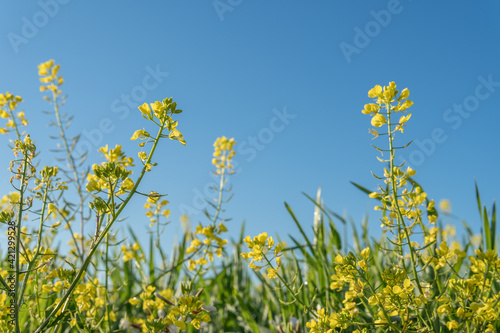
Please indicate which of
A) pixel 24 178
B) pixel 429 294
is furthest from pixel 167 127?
pixel 429 294

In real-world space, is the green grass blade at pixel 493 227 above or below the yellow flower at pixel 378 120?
below

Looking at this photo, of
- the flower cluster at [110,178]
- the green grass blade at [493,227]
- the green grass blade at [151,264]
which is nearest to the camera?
the flower cluster at [110,178]

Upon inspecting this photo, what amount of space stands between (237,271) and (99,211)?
210 centimetres

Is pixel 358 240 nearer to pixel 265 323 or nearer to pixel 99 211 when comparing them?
pixel 265 323

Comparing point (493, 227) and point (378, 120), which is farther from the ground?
point (378, 120)

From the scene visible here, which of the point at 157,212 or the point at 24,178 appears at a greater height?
the point at 157,212

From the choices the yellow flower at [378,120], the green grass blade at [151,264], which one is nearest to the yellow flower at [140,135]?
the yellow flower at [378,120]

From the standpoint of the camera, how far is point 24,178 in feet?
5.16

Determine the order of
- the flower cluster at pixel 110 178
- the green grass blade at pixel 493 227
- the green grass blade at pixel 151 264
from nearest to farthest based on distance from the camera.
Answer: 1. the flower cluster at pixel 110 178
2. the green grass blade at pixel 493 227
3. the green grass blade at pixel 151 264

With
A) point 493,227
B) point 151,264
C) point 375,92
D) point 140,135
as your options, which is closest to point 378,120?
point 375,92

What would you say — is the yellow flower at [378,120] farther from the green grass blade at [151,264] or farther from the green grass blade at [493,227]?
the green grass blade at [151,264]

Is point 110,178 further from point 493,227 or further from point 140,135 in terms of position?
point 493,227

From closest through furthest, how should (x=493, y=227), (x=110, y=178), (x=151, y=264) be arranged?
(x=110, y=178), (x=493, y=227), (x=151, y=264)

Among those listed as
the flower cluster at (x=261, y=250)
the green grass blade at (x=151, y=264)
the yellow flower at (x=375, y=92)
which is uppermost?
the yellow flower at (x=375, y=92)
